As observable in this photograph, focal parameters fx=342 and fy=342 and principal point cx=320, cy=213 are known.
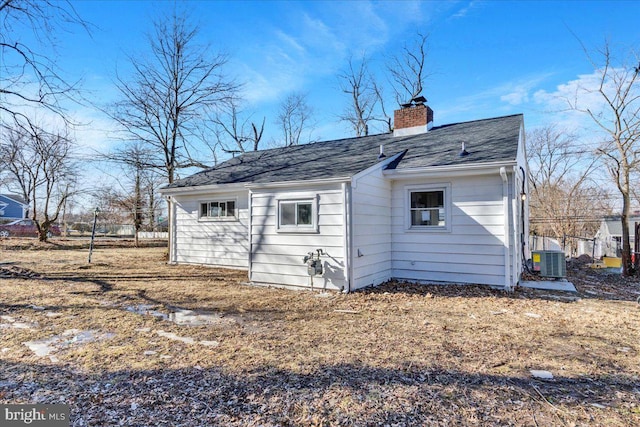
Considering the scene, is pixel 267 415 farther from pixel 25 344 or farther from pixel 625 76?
pixel 625 76

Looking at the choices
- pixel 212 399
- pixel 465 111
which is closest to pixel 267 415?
pixel 212 399

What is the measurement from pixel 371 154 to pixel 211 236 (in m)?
5.54

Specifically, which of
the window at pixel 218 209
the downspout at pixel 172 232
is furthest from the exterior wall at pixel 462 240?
the downspout at pixel 172 232

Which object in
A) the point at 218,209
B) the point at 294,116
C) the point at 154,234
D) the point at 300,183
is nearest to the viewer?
the point at 300,183

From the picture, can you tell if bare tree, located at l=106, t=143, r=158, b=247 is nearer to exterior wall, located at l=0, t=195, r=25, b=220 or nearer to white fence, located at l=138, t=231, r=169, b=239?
white fence, located at l=138, t=231, r=169, b=239

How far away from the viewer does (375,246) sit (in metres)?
7.49

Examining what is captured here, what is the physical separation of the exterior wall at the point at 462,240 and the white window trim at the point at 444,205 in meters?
0.04

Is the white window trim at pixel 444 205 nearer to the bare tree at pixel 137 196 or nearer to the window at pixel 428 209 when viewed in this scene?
the window at pixel 428 209

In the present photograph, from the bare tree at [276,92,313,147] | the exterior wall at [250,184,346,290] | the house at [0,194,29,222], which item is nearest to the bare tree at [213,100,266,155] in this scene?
the bare tree at [276,92,313,147]

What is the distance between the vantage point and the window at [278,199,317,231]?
719cm

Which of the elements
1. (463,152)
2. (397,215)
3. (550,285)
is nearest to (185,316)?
(397,215)

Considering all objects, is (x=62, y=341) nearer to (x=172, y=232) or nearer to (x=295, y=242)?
(x=295, y=242)

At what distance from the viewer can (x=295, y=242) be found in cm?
734

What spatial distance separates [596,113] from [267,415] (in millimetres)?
13092
